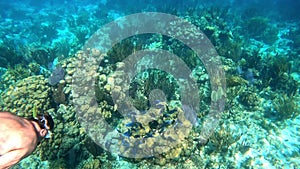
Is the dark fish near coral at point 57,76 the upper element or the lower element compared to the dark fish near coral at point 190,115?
upper

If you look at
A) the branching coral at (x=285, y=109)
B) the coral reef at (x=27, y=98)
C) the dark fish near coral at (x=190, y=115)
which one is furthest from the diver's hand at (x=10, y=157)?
the branching coral at (x=285, y=109)

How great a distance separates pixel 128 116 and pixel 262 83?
218 inches

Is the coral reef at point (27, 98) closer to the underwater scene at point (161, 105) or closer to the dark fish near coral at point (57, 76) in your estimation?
the underwater scene at point (161, 105)

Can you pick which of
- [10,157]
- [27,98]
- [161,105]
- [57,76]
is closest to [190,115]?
[161,105]

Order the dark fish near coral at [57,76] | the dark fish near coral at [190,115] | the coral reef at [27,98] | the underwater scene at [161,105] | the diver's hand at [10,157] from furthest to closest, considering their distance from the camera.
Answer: the dark fish near coral at [57,76], the dark fish near coral at [190,115], the coral reef at [27,98], the underwater scene at [161,105], the diver's hand at [10,157]

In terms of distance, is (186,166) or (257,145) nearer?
(186,166)

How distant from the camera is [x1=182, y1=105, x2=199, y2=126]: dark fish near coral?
613 cm

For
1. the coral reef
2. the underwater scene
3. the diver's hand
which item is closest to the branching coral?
the underwater scene

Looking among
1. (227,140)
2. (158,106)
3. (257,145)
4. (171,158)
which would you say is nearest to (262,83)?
(257,145)

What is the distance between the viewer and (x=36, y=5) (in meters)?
25.3

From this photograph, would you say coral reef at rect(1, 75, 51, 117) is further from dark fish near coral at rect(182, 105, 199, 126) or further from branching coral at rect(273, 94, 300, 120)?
branching coral at rect(273, 94, 300, 120)

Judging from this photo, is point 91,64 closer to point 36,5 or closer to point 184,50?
point 184,50

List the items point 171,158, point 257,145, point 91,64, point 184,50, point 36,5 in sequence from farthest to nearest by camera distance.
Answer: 1. point 36,5
2. point 184,50
3. point 91,64
4. point 257,145
5. point 171,158

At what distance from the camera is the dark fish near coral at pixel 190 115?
613 centimetres
